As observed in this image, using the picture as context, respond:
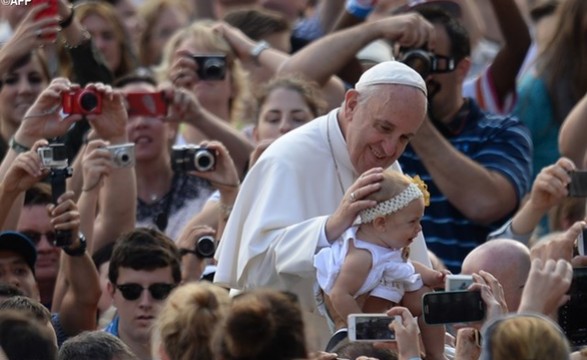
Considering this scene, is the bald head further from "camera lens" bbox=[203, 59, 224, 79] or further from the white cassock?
"camera lens" bbox=[203, 59, 224, 79]

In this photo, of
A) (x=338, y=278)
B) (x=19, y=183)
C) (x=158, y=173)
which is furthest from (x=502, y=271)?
(x=158, y=173)

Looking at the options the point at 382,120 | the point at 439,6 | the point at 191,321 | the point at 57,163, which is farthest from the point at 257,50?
the point at 191,321

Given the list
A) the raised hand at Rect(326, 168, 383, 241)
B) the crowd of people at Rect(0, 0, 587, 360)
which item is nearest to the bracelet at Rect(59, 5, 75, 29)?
the crowd of people at Rect(0, 0, 587, 360)

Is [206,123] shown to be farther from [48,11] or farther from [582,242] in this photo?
[582,242]

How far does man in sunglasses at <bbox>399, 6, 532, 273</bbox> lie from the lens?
8352mm

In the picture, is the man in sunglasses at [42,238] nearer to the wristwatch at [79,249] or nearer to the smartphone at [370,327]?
the wristwatch at [79,249]

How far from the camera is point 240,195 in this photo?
23.2 ft

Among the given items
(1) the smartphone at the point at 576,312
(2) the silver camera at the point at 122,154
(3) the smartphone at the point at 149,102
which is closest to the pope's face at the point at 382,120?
(1) the smartphone at the point at 576,312

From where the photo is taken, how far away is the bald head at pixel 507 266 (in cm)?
667

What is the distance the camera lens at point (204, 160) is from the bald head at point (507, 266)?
75.4 inches

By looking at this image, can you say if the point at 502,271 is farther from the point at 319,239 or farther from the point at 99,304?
the point at 99,304

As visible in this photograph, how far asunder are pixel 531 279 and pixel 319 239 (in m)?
1.17

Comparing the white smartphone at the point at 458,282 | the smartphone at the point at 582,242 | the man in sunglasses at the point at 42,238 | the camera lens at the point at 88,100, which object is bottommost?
the man in sunglasses at the point at 42,238

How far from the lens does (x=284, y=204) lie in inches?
272
